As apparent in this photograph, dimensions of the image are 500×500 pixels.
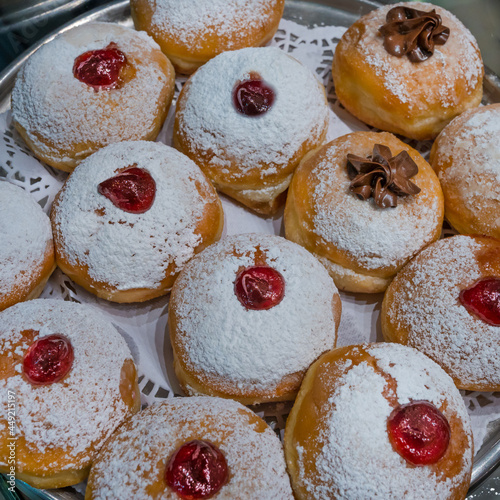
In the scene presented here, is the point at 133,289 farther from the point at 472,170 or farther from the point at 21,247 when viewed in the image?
the point at 472,170

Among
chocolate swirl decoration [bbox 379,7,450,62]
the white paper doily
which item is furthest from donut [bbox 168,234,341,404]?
chocolate swirl decoration [bbox 379,7,450,62]

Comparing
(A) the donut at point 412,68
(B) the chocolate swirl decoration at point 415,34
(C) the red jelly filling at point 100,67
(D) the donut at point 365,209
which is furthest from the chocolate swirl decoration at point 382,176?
(C) the red jelly filling at point 100,67

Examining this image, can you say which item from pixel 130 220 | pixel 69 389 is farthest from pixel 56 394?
pixel 130 220

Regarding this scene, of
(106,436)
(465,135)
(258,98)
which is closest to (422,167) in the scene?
(465,135)

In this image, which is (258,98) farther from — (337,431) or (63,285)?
(337,431)

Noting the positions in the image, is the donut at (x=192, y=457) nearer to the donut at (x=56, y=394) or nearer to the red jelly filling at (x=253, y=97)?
the donut at (x=56, y=394)

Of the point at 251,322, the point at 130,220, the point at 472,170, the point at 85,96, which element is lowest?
the point at 251,322
